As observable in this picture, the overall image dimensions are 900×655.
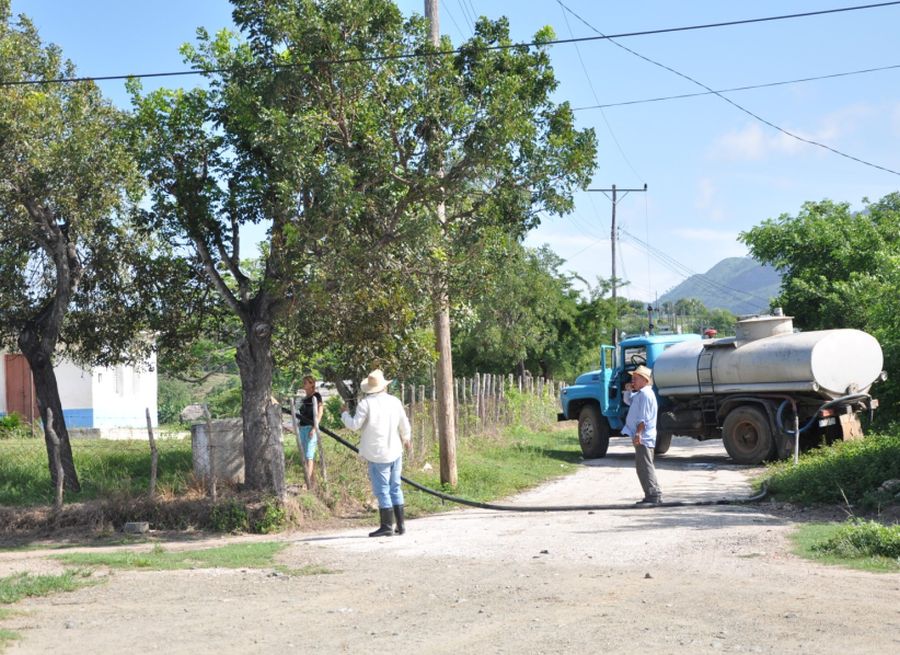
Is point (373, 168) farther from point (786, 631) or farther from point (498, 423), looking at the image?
point (498, 423)

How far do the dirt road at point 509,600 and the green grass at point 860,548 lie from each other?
239 mm

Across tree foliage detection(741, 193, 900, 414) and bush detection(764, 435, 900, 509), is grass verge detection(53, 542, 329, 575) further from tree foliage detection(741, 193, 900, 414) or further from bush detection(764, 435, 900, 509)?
tree foliage detection(741, 193, 900, 414)

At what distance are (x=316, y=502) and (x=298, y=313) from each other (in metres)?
2.57

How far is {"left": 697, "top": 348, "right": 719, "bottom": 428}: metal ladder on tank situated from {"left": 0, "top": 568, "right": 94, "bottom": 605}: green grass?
1376 centimetres

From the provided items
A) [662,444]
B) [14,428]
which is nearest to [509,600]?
[662,444]

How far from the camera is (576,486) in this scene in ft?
59.0

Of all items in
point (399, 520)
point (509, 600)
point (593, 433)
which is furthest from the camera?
point (593, 433)

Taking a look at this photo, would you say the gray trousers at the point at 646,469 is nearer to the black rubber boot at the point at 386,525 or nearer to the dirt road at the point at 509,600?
the dirt road at the point at 509,600

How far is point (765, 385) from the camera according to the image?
19.6 m

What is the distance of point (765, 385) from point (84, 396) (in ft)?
84.9

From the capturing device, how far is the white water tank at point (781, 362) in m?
18.9

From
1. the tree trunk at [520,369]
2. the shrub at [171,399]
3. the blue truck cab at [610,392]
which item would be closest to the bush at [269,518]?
the blue truck cab at [610,392]

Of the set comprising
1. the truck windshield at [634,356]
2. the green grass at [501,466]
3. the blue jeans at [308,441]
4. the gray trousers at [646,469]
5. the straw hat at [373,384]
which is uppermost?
the truck windshield at [634,356]

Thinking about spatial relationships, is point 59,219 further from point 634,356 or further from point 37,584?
point 634,356
